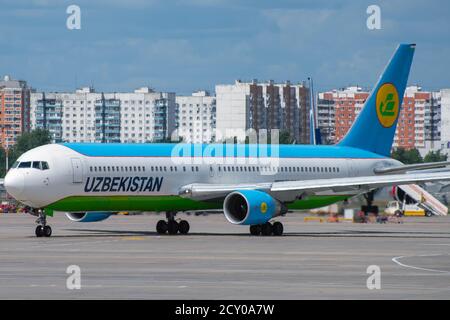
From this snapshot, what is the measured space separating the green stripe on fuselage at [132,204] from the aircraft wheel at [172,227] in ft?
2.78

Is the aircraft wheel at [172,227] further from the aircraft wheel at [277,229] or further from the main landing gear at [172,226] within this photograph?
the aircraft wheel at [277,229]

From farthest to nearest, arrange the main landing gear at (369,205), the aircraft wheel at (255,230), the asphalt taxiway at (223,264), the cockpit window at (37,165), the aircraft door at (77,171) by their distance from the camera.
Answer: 1. the main landing gear at (369,205)
2. the aircraft wheel at (255,230)
3. the aircraft door at (77,171)
4. the cockpit window at (37,165)
5. the asphalt taxiway at (223,264)

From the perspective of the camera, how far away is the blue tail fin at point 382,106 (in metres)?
67.6

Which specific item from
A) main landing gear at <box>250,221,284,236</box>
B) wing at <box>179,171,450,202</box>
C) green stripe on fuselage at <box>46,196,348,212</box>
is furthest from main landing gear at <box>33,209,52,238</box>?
main landing gear at <box>250,221,284,236</box>

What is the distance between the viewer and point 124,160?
5747 cm

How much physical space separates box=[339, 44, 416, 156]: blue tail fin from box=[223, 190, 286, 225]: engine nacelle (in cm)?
1095

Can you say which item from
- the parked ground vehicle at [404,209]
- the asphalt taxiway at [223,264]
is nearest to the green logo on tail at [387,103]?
the asphalt taxiway at [223,264]

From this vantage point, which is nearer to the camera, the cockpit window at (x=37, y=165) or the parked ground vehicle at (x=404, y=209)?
the cockpit window at (x=37, y=165)

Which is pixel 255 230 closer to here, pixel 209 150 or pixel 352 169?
pixel 209 150

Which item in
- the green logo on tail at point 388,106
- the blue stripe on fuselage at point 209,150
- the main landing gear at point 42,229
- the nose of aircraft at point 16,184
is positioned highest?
the green logo on tail at point 388,106

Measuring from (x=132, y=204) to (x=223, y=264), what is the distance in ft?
66.5

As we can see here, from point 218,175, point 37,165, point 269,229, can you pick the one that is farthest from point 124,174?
point 269,229
